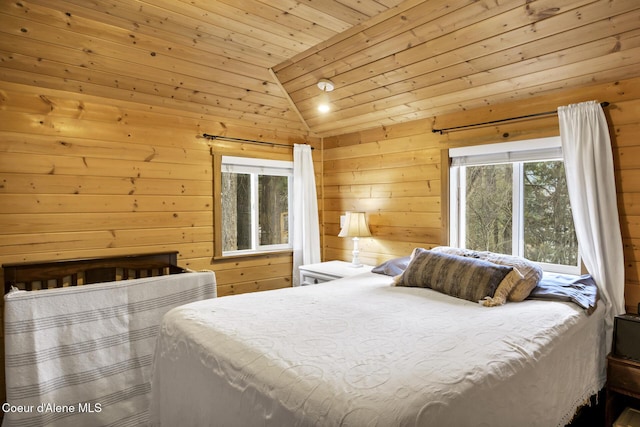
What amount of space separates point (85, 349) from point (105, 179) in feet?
4.47

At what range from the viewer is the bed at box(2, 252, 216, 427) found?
2049 millimetres

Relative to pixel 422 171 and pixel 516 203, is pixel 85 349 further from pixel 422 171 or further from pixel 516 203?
pixel 516 203

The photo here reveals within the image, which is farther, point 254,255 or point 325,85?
point 254,255

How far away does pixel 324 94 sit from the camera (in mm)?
3627

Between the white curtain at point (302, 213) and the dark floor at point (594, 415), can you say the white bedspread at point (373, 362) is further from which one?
the white curtain at point (302, 213)

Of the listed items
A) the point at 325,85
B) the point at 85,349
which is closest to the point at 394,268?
the point at 325,85

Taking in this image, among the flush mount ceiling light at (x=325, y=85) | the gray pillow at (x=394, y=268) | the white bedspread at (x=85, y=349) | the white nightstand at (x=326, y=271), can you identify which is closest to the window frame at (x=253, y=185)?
the white nightstand at (x=326, y=271)

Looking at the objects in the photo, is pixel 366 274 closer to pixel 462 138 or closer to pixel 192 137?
pixel 462 138

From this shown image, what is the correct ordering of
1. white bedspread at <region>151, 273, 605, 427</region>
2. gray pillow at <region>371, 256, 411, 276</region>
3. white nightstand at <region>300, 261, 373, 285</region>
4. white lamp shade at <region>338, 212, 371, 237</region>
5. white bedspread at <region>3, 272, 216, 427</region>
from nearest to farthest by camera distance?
white bedspread at <region>151, 273, 605, 427</region>, white bedspread at <region>3, 272, 216, 427</region>, gray pillow at <region>371, 256, 411, 276</region>, white nightstand at <region>300, 261, 373, 285</region>, white lamp shade at <region>338, 212, 371, 237</region>

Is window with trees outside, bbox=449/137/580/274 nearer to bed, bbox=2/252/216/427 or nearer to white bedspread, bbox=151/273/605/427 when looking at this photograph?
white bedspread, bbox=151/273/605/427

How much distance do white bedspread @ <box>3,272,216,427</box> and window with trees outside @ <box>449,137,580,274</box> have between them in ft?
7.38

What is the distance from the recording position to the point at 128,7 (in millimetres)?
2393

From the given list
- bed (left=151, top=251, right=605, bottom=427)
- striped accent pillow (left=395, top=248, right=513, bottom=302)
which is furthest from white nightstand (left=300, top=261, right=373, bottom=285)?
bed (left=151, top=251, right=605, bottom=427)

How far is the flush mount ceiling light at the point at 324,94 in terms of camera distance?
3379mm
